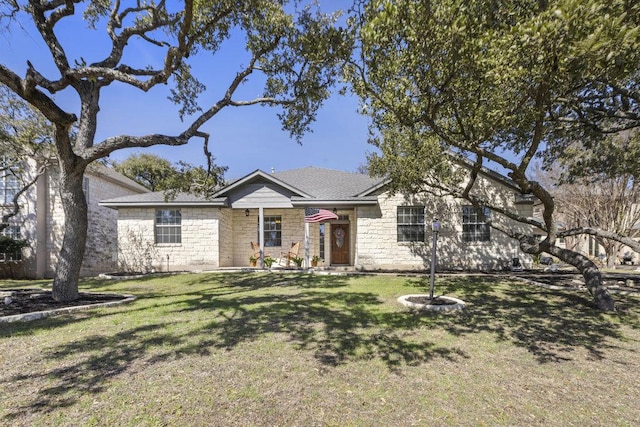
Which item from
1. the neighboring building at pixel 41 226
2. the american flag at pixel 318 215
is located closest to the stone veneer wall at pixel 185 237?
the neighboring building at pixel 41 226

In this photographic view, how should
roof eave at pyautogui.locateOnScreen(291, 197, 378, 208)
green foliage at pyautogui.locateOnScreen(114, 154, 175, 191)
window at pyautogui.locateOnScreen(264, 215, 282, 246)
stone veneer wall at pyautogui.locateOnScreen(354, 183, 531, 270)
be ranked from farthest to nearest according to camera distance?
green foliage at pyautogui.locateOnScreen(114, 154, 175, 191)
window at pyautogui.locateOnScreen(264, 215, 282, 246)
stone veneer wall at pyautogui.locateOnScreen(354, 183, 531, 270)
roof eave at pyautogui.locateOnScreen(291, 197, 378, 208)

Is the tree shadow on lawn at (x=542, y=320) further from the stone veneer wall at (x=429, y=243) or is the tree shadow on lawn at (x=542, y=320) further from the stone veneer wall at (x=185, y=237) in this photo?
the stone veneer wall at (x=185, y=237)

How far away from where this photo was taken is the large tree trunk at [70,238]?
24.1 ft

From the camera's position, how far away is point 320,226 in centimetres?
1580

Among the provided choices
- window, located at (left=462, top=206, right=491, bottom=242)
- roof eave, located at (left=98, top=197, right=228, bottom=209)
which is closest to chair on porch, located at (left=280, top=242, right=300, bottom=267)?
roof eave, located at (left=98, top=197, right=228, bottom=209)

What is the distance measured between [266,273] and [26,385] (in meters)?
9.63

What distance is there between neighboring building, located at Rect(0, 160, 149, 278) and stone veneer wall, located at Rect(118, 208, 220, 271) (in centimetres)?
278

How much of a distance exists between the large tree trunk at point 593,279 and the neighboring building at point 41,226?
748 inches

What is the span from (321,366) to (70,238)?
7.22 m

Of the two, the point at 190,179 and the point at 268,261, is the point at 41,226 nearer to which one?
the point at 190,179

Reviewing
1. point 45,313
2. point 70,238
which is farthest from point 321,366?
point 70,238

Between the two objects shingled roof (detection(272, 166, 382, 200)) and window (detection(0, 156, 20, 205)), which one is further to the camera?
window (detection(0, 156, 20, 205))

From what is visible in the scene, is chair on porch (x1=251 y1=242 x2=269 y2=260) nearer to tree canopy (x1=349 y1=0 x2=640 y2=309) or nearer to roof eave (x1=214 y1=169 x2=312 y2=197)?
roof eave (x1=214 y1=169 x2=312 y2=197)

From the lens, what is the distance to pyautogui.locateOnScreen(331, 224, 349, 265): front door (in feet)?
52.1
